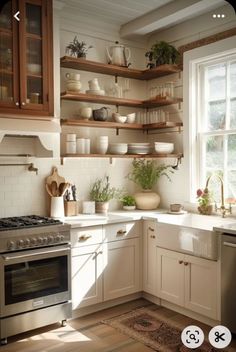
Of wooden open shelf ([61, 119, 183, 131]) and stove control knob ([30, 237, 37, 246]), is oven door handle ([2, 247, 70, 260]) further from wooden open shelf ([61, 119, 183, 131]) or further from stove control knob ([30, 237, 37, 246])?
wooden open shelf ([61, 119, 183, 131])

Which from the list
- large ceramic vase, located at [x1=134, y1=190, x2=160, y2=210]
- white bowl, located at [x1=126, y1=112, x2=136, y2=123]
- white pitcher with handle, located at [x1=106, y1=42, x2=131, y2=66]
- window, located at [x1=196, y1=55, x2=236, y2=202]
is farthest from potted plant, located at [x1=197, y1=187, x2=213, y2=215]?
white pitcher with handle, located at [x1=106, y1=42, x2=131, y2=66]

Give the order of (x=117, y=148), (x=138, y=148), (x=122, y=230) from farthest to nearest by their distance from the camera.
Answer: (x=138, y=148)
(x=117, y=148)
(x=122, y=230)

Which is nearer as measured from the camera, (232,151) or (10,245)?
(10,245)

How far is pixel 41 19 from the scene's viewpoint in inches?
128

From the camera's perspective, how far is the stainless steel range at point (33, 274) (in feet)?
9.27

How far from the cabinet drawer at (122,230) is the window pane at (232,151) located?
1.09 m

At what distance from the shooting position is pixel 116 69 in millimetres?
3953

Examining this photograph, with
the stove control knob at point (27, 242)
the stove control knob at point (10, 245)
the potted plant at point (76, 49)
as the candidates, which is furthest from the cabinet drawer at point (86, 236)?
the potted plant at point (76, 49)

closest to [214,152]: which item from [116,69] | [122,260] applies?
[116,69]

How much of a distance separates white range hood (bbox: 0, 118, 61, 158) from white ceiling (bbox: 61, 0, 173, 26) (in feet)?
3.87

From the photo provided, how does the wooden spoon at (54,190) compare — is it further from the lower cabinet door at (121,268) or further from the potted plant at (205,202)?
the potted plant at (205,202)

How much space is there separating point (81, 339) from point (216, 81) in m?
2.76

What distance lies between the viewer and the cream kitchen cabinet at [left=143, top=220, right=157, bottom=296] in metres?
3.58

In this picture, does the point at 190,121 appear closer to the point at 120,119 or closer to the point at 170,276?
the point at 120,119
